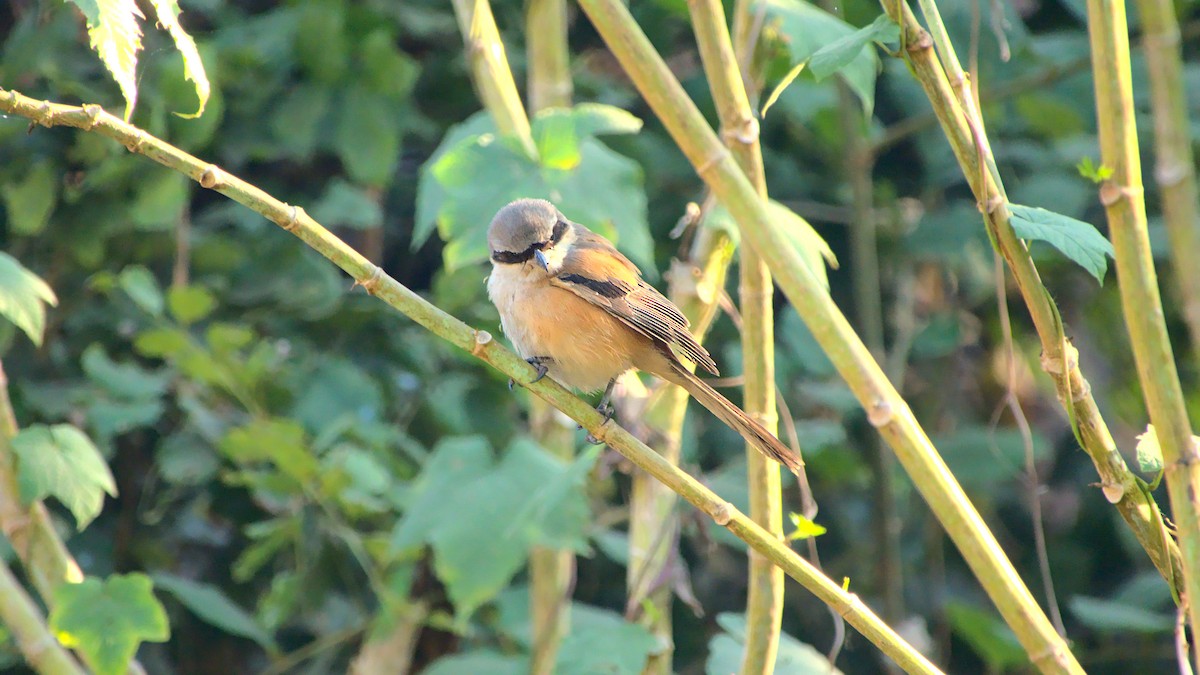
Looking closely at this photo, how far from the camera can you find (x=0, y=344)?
355 cm

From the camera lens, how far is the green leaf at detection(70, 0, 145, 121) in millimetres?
1472

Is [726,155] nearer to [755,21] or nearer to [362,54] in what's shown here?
[755,21]

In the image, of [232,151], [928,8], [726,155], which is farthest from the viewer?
[232,151]

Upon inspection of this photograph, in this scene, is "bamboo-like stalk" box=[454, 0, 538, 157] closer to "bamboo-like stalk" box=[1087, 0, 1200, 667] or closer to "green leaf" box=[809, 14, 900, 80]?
"green leaf" box=[809, 14, 900, 80]

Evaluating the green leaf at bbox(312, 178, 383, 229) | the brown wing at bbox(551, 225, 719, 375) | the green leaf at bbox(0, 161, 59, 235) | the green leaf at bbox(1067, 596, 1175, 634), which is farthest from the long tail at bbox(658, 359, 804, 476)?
the green leaf at bbox(0, 161, 59, 235)

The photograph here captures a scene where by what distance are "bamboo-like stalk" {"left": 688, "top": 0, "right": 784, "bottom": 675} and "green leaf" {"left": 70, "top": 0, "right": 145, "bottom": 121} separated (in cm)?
92

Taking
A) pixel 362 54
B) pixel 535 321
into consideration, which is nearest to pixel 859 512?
pixel 535 321

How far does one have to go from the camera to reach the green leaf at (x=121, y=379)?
343 cm

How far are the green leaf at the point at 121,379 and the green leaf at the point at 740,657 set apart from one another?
6.24 ft

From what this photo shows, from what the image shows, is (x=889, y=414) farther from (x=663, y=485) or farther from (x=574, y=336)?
(x=574, y=336)

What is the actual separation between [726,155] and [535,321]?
1189mm

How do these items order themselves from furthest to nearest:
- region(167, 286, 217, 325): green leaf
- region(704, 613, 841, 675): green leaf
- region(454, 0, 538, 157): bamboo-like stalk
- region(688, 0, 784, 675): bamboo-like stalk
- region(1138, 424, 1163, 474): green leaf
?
region(167, 286, 217, 325): green leaf, region(454, 0, 538, 157): bamboo-like stalk, region(704, 613, 841, 675): green leaf, region(688, 0, 784, 675): bamboo-like stalk, region(1138, 424, 1163, 474): green leaf

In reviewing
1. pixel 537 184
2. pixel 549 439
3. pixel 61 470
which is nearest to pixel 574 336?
pixel 537 184

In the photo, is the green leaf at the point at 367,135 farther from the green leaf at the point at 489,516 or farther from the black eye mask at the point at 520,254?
the green leaf at the point at 489,516
